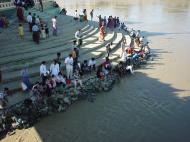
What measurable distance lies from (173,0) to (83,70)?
4652 centimetres

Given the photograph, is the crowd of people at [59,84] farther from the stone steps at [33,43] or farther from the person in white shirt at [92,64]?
the stone steps at [33,43]

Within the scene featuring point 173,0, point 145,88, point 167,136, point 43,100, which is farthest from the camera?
point 173,0

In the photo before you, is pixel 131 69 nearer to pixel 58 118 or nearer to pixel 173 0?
pixel 58 118

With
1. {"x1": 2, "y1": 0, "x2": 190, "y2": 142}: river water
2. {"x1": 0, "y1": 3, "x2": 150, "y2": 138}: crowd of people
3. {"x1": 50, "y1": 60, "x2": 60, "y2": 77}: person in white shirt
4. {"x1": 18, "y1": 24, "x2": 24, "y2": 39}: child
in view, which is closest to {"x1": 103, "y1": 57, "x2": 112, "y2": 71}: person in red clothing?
{"x1": 0, "y1": 3, "x2": 150, "y2": 138}: crowd of people

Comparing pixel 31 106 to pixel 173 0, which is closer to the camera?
pixel 31 106

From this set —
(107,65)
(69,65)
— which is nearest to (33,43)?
(69,65)

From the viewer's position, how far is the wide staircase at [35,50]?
45.1 feet

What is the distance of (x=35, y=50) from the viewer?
52.1 ft

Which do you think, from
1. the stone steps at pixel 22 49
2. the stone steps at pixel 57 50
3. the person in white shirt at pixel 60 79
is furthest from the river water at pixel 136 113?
the stone steps at pixel 22 49

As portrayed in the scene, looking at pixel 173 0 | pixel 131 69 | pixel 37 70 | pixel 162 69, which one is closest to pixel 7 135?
pixel 37 70

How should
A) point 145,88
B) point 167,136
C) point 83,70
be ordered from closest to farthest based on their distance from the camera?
point 167,136 < point 145,88 < point 83,70

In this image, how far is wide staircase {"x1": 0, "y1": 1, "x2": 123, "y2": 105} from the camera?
13.7 m

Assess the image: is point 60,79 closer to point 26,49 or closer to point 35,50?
point 35,50

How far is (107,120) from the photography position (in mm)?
11102
